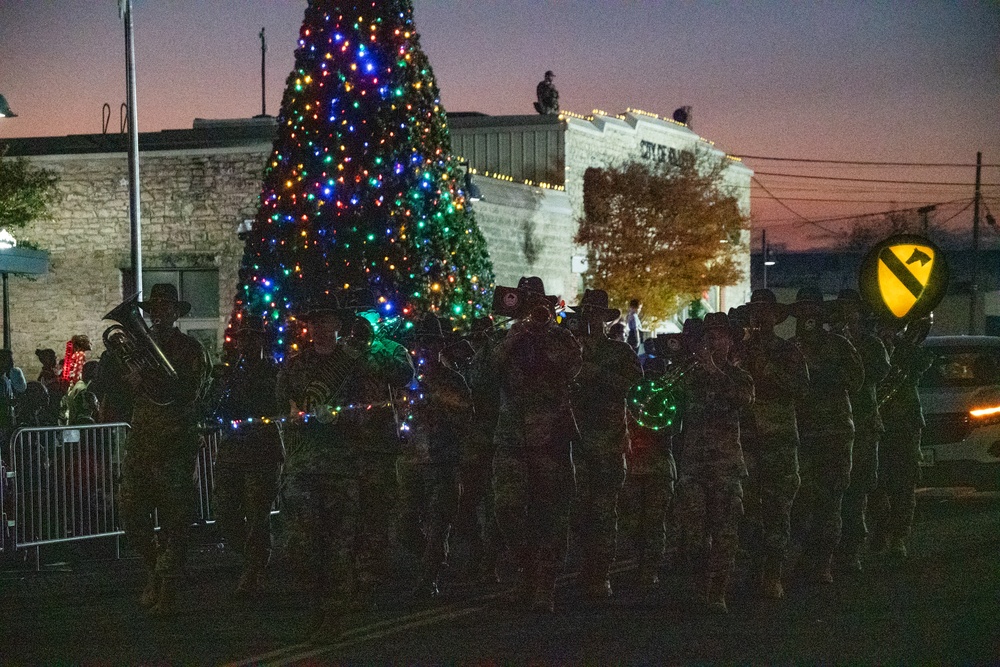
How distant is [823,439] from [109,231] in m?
20.2

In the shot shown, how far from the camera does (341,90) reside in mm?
12680

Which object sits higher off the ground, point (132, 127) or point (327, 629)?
point (132, 127)

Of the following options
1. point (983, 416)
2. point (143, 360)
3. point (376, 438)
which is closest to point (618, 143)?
point (983, 416)

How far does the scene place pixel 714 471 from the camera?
8672 mm

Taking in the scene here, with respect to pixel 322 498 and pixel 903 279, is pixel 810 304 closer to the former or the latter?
pixel 903 279

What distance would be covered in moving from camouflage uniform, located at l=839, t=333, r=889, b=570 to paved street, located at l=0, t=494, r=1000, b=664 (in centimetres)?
34

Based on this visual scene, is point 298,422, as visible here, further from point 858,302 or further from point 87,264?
point 87,264

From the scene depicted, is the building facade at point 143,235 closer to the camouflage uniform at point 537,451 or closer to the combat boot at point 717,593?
the camouflage uniform at point 537,451

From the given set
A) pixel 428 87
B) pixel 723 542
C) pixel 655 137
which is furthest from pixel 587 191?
pixel 723 542

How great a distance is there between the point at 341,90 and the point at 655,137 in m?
30.3

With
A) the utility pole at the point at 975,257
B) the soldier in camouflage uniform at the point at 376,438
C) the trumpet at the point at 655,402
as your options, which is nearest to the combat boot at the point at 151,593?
the soldier in camouflage uniform at the point at 376,438

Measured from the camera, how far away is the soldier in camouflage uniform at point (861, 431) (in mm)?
10562

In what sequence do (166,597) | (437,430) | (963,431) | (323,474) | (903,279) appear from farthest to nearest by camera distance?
(963,431)
(903,279)
(437,430)
(166,597)
(323,474)

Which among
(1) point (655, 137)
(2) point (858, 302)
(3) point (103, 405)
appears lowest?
(3) point (103, 405)
